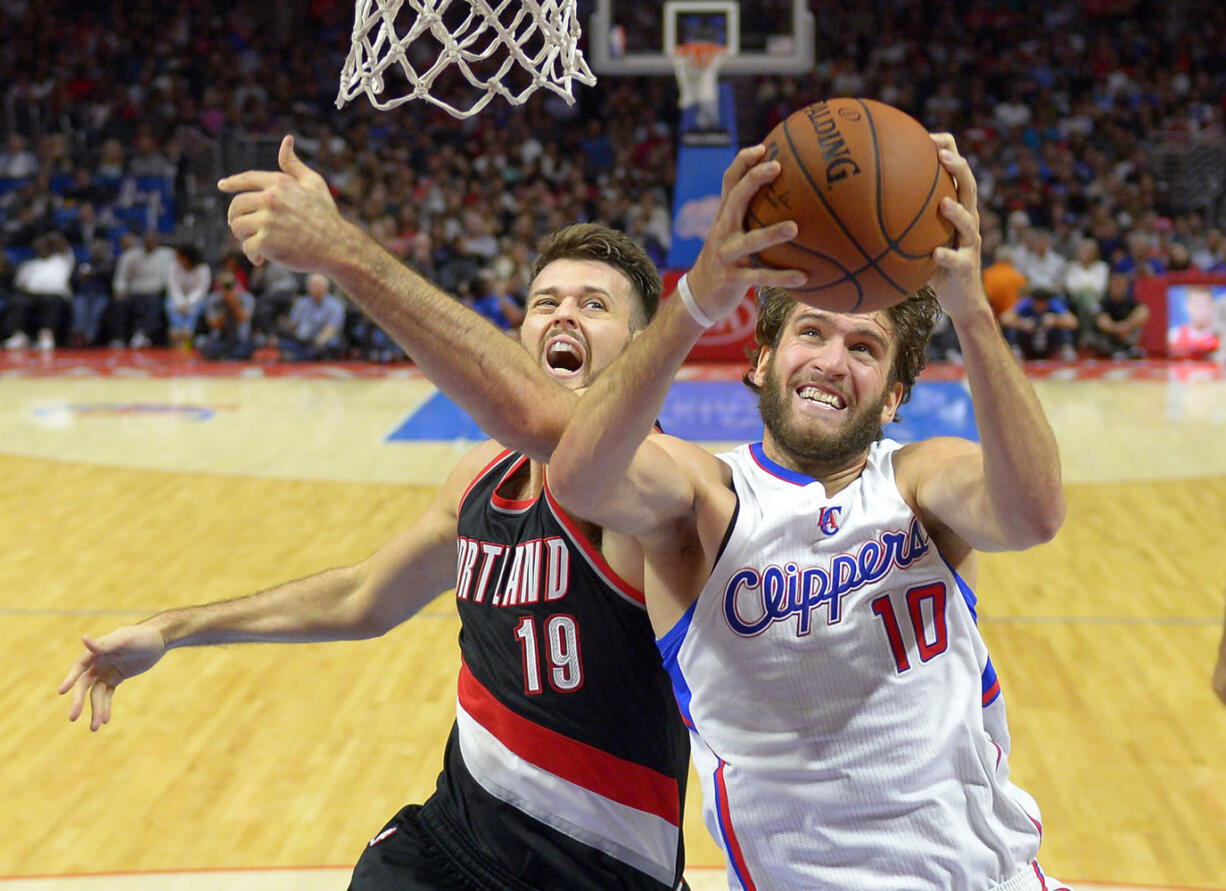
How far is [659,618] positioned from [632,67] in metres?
13.1

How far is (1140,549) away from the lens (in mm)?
7895

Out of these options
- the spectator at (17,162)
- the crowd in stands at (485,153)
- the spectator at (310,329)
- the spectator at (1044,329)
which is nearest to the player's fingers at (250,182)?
the crowd in stands at (485,153)

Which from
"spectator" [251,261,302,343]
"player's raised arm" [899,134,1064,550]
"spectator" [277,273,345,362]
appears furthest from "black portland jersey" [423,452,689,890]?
"spectator" [251,261,302,343]

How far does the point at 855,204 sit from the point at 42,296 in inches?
713

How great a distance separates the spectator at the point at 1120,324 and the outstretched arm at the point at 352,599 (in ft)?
48.1

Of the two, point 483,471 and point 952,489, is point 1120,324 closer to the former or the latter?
point 483,471

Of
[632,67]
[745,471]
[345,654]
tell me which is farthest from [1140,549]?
[632,67]

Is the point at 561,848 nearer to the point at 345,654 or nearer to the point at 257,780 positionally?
the point at 257,780

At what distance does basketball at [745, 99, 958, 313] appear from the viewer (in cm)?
209

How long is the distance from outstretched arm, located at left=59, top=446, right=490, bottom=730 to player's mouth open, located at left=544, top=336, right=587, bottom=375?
0.28m

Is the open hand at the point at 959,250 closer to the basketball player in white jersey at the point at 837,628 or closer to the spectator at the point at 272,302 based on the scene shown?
the basketball player in white jersey at the point at 837,628

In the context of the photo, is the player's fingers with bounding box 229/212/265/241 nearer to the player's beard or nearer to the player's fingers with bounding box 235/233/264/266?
the player's fingers with bounding box 235/233/264/266

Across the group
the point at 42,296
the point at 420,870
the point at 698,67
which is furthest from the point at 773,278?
the point at 42,296

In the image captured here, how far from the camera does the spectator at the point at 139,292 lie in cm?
1823
